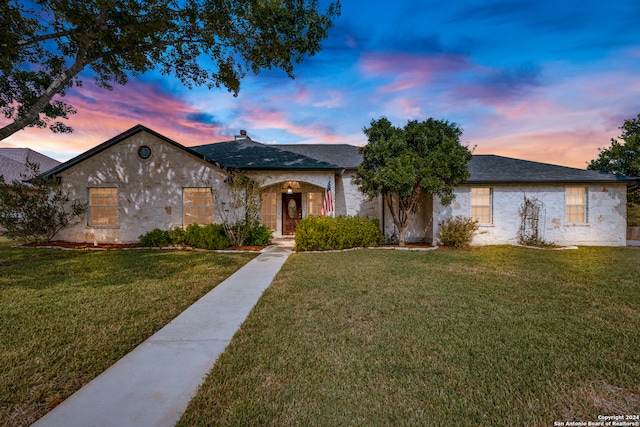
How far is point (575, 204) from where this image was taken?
1246 cm

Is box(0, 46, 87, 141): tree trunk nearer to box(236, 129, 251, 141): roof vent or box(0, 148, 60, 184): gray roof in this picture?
box(236, 129, 251, 141): roof vent

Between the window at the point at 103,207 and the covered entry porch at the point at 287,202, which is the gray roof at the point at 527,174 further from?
the window at the point at 103,207

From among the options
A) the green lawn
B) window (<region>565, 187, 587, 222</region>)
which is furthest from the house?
the green lawn

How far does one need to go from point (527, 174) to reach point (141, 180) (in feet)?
57.7

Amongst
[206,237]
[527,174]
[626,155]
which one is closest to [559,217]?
[527,174]

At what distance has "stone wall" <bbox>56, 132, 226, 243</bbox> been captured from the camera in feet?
38.7

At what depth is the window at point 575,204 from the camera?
12.4 metres

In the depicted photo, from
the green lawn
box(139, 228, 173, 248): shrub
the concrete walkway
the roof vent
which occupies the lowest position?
the concrete walkway

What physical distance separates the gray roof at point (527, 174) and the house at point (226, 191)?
0.14 ft

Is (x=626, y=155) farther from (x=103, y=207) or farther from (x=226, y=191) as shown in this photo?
(x=103, y=207)

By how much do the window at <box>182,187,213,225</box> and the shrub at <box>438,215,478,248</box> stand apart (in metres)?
10.4

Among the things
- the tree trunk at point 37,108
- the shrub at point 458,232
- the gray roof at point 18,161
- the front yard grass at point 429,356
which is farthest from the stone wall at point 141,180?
the gray roof at point 18,161

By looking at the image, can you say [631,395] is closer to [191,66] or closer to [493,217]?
[493,217]

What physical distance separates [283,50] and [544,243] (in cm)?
1359
